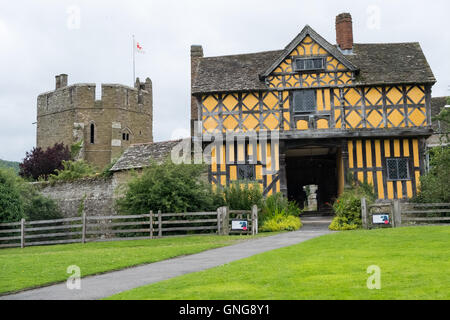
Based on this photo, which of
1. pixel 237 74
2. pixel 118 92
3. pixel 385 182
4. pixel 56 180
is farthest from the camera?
pixel 118 92

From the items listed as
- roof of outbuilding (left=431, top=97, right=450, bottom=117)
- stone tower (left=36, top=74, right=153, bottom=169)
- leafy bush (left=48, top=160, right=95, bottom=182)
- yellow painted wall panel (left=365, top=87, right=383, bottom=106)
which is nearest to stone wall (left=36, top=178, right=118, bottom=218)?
leafy bush (left=48, top=160, right=95, bottom=182)

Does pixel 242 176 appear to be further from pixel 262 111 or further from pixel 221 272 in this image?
pixel 221 272

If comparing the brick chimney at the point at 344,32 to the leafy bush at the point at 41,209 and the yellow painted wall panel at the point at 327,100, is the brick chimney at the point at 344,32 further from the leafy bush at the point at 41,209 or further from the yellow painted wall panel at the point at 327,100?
the leafy bush at the point at 41,209

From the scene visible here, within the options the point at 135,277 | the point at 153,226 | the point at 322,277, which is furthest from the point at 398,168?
the point at 135,277

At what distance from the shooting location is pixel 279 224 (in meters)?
18.4

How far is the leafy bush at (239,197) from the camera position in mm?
19172

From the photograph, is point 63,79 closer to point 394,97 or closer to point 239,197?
point 239,197

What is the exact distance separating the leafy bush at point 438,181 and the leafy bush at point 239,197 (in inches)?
255

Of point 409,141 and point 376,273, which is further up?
point 409,141

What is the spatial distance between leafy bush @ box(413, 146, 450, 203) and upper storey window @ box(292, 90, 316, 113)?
535 cm

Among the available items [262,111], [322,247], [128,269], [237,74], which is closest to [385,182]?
[262,111]

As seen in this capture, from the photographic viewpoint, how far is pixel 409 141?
841 inches

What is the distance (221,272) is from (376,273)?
2282mm

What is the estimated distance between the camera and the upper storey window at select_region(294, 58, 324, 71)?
22.0 meters
